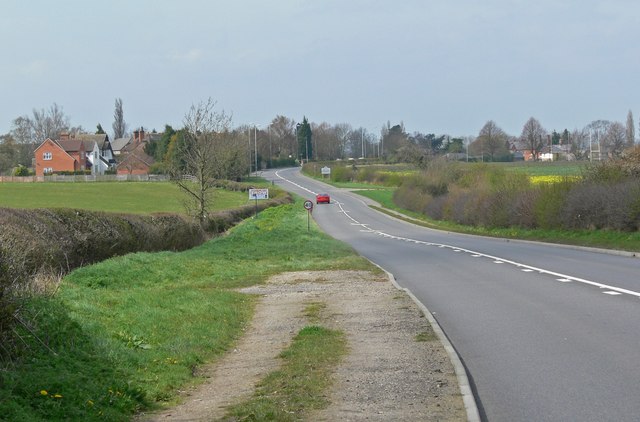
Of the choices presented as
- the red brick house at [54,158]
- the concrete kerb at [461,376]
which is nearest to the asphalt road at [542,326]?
the concrete kerb at [461,376]

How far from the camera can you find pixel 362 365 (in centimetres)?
1052

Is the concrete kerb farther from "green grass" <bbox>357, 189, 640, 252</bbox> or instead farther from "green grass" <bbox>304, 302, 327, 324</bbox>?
"green grass" <bbox>357, 189, 640, 252</bbox>

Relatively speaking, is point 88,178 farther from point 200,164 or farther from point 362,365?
point 362,365

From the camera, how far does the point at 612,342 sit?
1154 centimetres

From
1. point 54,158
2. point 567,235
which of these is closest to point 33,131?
point 54,158

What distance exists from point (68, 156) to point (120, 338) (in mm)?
129350

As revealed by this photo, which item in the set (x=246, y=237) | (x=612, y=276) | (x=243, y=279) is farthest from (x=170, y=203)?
(x=612, y=276)

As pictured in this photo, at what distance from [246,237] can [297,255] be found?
9772mm

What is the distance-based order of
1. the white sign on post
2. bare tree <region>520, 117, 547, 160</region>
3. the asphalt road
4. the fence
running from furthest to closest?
bare tree <region>520, 117, 547, 160</region> < the fence < the white sign on post < the asphalt road

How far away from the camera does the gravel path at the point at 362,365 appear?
8154 millimetres

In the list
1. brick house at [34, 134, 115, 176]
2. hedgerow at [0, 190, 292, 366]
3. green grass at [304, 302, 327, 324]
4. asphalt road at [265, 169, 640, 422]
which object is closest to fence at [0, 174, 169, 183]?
brick house at [34, 134, 115, 176]

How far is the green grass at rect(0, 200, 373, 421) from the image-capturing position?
7.84m

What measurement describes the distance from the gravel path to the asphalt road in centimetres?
49

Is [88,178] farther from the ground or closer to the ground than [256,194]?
farther from the ground
